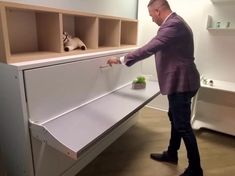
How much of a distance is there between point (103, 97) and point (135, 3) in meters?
1.73

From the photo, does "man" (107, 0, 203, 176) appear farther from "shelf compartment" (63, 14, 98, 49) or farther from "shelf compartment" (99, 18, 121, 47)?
"shelf compartment" (99, 18, 121, 47)

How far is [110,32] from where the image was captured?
200cm

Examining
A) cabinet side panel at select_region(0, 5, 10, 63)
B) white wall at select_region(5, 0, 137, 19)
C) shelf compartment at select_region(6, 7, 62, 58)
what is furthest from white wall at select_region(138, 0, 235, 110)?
cabinet side panel at select_region(0, 5, 10, 63)

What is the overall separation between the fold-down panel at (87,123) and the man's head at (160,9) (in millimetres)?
636

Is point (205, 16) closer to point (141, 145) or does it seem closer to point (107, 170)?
point (141, 145)

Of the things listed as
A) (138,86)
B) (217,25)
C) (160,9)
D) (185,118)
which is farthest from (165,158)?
(217,25)

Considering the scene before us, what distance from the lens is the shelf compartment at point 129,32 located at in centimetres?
→ 227

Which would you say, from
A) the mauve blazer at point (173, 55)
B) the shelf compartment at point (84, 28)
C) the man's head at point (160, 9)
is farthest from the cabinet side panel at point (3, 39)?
the man's head at point (160, 9)

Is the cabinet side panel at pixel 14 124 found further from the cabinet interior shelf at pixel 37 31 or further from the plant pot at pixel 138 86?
the plant pot at pixel 138 86

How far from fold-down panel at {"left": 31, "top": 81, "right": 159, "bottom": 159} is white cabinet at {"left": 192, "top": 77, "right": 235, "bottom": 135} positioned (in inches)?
43.4

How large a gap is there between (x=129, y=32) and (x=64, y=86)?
4.28ft

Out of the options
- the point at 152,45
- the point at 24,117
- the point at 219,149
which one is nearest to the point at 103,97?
the point at 152,45

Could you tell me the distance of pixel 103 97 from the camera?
167cm

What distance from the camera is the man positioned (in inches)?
55.9
